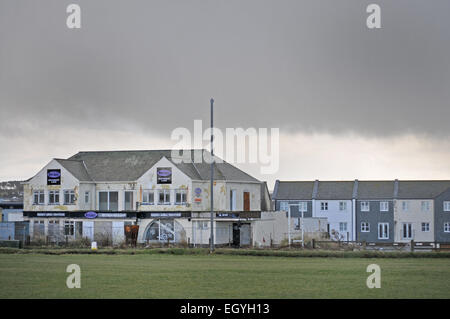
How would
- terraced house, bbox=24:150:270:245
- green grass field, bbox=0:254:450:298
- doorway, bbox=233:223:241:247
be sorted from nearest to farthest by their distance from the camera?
green grass field, bbox=0:254:450:298, terraced house, bbox=24:150:270:245, doorway, bbox=233:223:241:247

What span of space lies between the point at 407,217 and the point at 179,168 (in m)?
31.9

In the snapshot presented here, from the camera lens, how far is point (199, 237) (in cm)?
5903

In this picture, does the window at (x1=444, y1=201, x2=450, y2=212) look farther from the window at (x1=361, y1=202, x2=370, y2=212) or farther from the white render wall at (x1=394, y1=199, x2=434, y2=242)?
the window at (x1=361, y1=202, x2=370, y2=212)

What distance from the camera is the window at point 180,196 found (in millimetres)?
61406

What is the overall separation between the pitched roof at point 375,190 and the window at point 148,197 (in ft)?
98.9

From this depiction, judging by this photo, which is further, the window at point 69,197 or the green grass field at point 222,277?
the window at point 69,197

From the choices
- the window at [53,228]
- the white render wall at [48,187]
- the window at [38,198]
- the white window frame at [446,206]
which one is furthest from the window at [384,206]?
the window at [38,198]

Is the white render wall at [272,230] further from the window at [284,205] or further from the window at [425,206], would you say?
the window at [425,206]

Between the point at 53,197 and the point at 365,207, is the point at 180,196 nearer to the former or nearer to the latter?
the point at 53,197

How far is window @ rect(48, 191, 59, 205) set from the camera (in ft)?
213

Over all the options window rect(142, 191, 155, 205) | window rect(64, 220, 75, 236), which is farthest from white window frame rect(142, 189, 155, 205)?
window rect(64, 220, 75, 236)

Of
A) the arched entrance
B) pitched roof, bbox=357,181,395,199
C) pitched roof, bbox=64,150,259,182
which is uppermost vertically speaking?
pitched roof, bbox=64,150,259,182

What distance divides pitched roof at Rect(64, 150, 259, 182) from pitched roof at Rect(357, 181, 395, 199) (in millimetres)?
21395
